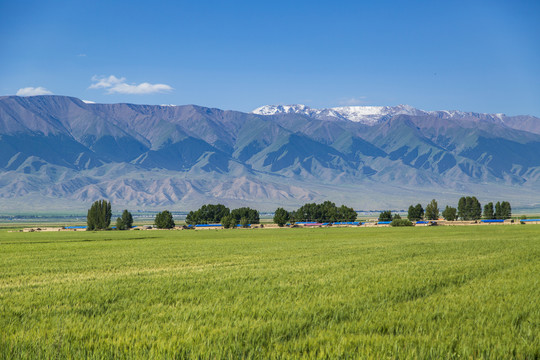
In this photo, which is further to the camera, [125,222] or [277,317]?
[125,222]

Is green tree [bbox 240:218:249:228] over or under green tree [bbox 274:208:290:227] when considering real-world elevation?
under

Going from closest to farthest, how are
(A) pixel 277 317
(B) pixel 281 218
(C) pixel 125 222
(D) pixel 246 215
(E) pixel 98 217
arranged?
(A) pixel 277 317 < (E) pixel 98 217 < (C) pixel 125 222 < (B) pixel 281 218 < (D) pixel 246 215

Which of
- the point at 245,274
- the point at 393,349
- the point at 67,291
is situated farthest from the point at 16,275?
the point at 393,349

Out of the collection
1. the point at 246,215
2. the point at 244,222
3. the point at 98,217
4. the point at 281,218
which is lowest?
the point at 244,222

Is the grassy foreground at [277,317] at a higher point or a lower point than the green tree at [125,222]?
higher

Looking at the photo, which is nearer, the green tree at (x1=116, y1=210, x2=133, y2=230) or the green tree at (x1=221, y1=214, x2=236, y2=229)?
the green tree at (x1=116, y1=210, x2=133, y2=230)

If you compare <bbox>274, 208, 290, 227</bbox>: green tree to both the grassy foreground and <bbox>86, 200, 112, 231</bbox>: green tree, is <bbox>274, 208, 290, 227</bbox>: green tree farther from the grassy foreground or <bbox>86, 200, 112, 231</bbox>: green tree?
the grassy foreground

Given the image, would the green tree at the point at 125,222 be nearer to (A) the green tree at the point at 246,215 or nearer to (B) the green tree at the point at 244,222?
(A) the green tree at the point at 246,215

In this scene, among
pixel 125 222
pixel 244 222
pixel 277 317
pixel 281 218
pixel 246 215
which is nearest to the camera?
pixel 277 317

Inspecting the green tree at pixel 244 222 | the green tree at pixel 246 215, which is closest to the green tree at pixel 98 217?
the green tree at pixel 246 215

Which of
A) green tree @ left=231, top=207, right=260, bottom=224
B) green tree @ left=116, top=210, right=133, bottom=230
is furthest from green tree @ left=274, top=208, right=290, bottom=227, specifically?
green tree @ left=116, top=210, right=133, bottom=230

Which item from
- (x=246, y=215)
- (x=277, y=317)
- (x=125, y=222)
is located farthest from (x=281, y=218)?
Answer: (x=277, y=317)

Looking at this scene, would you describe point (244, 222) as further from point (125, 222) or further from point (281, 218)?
point (125, 222)

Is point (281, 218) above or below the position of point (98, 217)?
above
